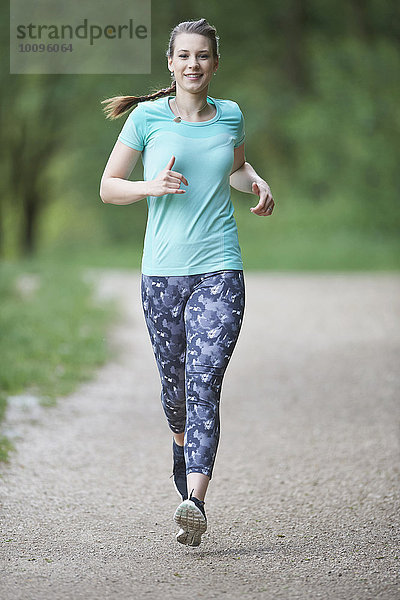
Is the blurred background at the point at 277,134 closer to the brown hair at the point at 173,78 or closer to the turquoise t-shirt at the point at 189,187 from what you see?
the brown hair at the point at 173,78

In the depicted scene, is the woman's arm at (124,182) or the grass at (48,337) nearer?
the woman's arm at (124,182)

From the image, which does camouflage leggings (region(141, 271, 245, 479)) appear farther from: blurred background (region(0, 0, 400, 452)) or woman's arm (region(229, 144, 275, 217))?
blurred background (region(0, 0, 400, 452))

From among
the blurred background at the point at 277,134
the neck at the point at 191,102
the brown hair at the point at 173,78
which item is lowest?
the neck at the point at 191,102

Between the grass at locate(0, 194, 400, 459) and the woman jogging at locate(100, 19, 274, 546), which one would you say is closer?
the woman jogging at locate(100, 19, 274, 546)

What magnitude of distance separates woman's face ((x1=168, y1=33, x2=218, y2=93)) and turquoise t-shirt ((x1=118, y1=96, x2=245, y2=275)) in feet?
0.39

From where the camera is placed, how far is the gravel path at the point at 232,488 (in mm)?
3123

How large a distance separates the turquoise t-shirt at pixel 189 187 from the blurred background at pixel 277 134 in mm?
13137

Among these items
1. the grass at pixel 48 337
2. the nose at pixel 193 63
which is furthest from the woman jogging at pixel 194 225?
the grass at pixel 48 337

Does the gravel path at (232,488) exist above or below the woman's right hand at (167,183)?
below

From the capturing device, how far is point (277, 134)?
1029 inches

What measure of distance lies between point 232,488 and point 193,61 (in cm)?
214

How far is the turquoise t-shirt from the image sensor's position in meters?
3.29

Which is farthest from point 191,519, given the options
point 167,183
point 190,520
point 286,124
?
point 286,124
